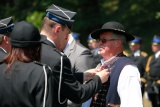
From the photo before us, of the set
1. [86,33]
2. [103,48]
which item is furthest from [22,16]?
[103,48]

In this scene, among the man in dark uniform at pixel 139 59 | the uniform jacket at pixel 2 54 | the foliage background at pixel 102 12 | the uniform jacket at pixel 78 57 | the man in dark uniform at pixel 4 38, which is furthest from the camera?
the foliage background at pixel 102 12

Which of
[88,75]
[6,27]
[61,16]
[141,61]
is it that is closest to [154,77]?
[141,61]

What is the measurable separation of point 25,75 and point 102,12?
20168 mm

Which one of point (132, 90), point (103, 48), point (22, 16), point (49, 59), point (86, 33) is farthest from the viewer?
point (86, 33)

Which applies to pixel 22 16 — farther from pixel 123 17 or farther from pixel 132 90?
pixel 132 90

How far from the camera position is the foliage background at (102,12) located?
20797 millimetres

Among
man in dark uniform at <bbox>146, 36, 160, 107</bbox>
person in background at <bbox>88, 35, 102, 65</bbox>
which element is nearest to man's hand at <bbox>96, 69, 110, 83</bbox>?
person in background at <bbox>88, 35, 102, 65</bbox>

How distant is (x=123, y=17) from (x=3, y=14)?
618 centimetres

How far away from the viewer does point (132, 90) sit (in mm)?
5129

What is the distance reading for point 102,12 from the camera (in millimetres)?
24297

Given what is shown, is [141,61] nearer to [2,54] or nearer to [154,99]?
[154,99]

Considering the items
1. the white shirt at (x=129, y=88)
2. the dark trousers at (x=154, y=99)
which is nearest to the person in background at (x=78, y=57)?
the white shirt at (x=129, y=88)

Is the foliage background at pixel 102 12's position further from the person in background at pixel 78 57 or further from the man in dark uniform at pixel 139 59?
the person in background at pixel 78 57

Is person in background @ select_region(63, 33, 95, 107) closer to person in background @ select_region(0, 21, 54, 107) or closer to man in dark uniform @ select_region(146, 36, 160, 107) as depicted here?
person in background @ select_region(0, 21, 54, 107)
